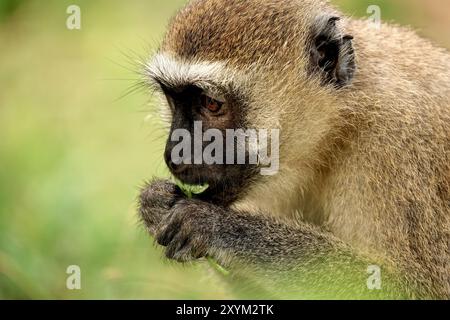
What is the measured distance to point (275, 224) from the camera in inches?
225

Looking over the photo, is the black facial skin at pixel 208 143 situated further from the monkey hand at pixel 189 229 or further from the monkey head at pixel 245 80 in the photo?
the monkey hand at pixel 189 229

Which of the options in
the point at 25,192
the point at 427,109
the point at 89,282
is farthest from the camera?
the point at 25,192

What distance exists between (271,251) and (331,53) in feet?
4.60

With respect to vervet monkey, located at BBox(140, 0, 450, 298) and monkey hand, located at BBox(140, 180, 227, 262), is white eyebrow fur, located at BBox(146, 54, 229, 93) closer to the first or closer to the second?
vervet monkey, located at BBox(140, 0, 450, 298)

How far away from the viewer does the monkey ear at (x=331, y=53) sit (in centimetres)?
588

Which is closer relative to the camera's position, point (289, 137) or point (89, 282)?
point (289, 137)

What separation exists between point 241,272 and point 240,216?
0.40 m

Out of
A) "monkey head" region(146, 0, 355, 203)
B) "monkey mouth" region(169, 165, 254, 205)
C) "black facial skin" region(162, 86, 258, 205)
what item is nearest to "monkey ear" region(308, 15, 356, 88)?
"monkey head" region(146, 0, 355, 203)

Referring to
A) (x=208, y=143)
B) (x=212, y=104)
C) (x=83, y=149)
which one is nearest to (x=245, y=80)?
(x=212, y=104)

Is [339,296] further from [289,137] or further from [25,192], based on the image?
[25,192]

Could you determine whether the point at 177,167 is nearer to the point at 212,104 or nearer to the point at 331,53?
the point at 212,104

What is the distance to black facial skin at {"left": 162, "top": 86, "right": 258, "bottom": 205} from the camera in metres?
5.62
